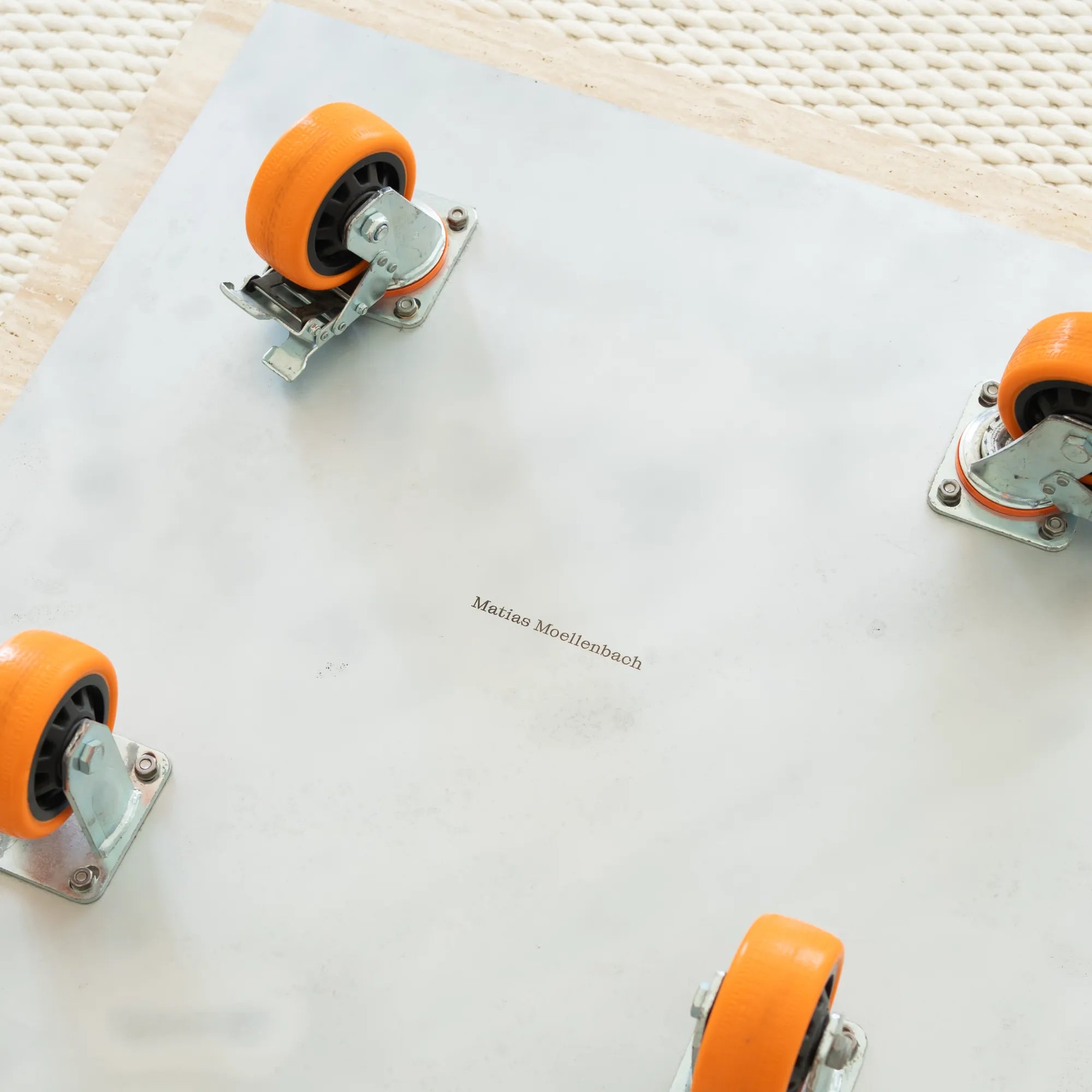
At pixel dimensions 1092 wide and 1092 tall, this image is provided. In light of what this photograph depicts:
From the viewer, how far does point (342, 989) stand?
0.93 meters

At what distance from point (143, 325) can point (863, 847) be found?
727mm

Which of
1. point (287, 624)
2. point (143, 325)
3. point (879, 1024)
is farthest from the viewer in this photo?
point (143, 325)

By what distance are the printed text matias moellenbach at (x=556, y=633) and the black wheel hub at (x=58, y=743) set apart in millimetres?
284

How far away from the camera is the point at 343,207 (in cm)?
106

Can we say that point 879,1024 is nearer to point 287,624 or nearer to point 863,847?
point 863,847

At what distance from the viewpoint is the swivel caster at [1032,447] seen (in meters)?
0.95

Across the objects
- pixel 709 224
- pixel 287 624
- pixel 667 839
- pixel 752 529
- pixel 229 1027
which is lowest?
pixel 229 1027

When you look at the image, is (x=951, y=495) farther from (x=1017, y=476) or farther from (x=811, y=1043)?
(x=811, y=1043)

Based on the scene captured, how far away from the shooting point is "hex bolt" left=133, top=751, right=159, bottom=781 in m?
0.99

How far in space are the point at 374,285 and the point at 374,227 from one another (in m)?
0.07

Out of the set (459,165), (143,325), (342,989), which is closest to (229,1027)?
(342,989)

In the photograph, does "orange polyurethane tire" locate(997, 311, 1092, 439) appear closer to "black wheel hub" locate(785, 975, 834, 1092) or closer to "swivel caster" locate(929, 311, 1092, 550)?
"swivel caster" locate(929, 311, 1092, 550)

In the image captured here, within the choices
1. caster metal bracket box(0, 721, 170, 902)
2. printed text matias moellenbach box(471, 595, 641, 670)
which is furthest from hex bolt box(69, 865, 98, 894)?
printed text matias moellenbach box(471, 595, 641, 670)

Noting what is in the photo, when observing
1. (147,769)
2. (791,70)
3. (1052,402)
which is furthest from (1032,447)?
(147,769)
